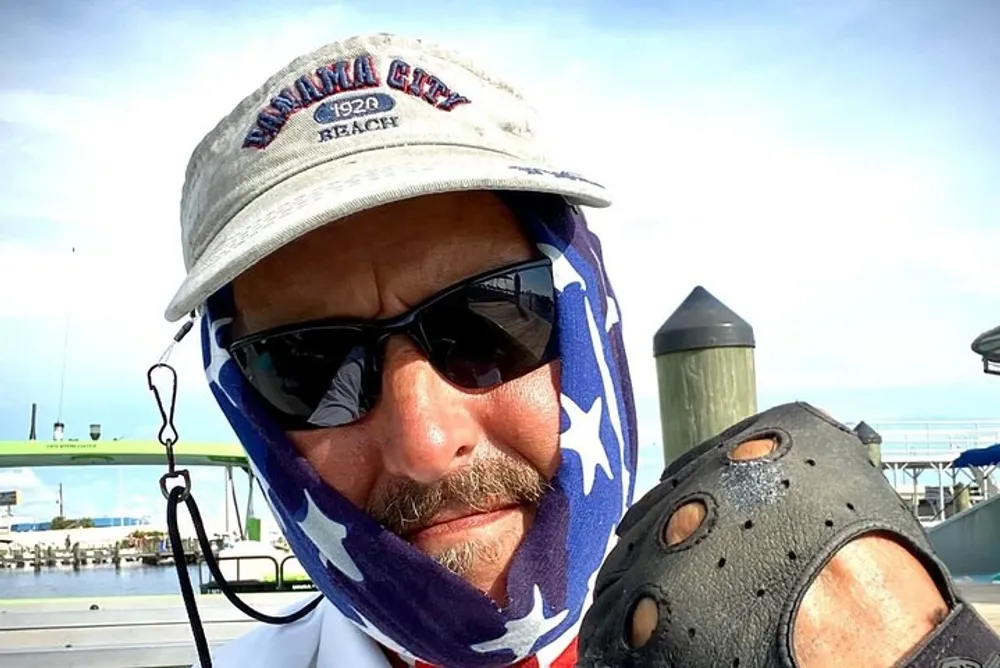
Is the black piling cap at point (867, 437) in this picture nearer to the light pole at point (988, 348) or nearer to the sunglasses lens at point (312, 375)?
the sunglasses lens at point (312, 375)

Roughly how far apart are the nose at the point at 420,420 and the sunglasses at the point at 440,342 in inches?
0.7

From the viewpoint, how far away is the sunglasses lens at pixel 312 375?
1.30 meters

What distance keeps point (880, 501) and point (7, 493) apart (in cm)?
3887

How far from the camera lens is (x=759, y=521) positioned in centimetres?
72

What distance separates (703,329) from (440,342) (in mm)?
1469

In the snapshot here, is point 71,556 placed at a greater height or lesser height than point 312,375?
lesser

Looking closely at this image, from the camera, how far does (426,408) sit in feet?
4.05

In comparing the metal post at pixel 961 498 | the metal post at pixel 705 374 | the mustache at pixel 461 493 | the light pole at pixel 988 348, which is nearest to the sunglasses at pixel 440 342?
the mustache at pixel 461 493

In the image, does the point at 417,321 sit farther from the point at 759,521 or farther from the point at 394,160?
the point at 759,521

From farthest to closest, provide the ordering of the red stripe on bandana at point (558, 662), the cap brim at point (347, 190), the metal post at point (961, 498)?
the metal post at point (961, 498) < the red stripe on bandana at point (558, 662) < the cap brim at point (347, 190)

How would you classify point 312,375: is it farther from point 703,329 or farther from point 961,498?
point 961,498

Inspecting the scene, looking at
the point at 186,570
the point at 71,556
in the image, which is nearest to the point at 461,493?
the point at 186,570

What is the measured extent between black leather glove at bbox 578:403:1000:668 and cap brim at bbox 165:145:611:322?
549mm

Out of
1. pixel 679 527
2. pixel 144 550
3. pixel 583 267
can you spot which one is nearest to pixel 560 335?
pixel 583 267
